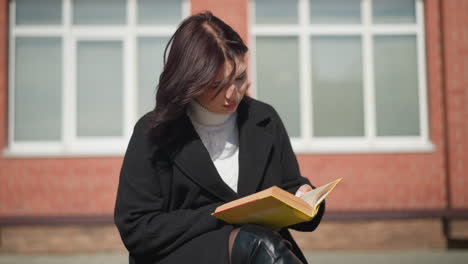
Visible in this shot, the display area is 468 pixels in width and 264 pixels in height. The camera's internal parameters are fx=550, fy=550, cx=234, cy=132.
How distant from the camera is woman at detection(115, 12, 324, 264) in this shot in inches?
84.4

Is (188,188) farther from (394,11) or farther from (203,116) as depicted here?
(394,11)

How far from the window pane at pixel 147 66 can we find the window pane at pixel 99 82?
259 mm

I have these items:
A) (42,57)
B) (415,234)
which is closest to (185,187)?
(415,234)

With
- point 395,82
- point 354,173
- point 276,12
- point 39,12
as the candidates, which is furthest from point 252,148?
point 39,12

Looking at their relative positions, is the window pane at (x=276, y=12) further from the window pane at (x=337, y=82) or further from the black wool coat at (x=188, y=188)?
the black wool coat at (x=188, y=188)

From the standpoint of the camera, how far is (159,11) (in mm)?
7074

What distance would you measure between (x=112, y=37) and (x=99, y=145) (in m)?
1.40

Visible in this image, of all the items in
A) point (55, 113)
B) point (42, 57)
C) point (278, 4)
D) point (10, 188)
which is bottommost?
point (10, 188)

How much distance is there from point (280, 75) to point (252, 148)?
4.80 m

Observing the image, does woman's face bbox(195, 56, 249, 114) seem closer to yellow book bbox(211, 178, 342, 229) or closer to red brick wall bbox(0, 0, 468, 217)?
yellow book bbox(211, 178, 342, 229)

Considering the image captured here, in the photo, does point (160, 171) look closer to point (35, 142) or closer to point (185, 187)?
point (185, 187)

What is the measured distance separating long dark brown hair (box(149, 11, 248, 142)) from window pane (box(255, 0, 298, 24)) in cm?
487

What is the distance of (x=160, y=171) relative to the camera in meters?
2.27

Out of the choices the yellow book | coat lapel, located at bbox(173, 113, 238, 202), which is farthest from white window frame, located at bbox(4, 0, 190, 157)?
the yellow book
